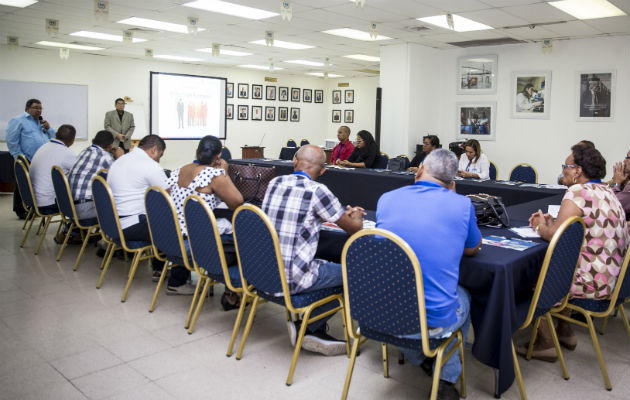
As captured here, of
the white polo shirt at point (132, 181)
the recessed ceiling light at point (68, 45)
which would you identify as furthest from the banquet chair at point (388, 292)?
the recessed ceiling light at point (68, 45)

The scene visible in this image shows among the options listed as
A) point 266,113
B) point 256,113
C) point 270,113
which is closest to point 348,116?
point 270,113

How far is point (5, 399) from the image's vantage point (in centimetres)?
231

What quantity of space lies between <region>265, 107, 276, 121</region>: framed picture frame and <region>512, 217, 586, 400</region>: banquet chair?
12267 millimetres

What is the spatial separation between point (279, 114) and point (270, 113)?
1.07ft

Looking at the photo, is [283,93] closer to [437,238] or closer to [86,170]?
[86,170]

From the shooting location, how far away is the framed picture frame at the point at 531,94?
322 inches

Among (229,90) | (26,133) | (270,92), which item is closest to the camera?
(26,133)

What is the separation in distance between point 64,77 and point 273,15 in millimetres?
6064

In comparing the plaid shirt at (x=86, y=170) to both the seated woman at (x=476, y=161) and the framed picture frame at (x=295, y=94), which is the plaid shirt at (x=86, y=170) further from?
the framed picture frame at (x=295, y=94)

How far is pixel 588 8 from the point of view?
6.11 m

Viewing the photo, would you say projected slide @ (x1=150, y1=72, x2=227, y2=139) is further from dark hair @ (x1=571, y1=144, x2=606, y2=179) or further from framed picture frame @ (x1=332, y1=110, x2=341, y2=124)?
dark hair @ (x1=571, y1=144, x2=606, y2=179)

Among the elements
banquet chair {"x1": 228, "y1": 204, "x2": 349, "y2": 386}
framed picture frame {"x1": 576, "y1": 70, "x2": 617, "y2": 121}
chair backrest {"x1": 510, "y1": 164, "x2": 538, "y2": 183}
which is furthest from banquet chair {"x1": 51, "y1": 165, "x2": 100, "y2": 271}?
framed picture frame {"x1": 576, "y1": 70, "x2": 617, "y2": 121}

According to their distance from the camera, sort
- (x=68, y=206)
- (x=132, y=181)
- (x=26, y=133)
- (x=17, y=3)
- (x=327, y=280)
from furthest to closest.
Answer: (x=26, y=133) < (x=17, y=3) < (x=68, y=206) < (x=132, y=181) < (x=327, y=280)

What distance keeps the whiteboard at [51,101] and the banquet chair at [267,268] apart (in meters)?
9.25
